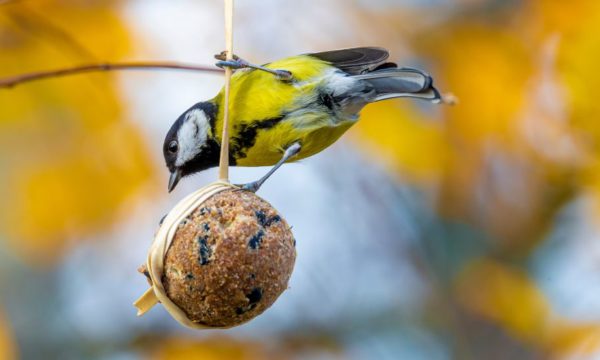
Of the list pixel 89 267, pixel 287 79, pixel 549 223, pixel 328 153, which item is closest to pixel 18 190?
pixel 89 267

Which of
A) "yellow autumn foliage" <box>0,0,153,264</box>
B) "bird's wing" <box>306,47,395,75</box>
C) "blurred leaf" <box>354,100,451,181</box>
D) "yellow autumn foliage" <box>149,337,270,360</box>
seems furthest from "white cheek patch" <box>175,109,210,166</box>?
"yellow autumn foliage" <box>149,337,270,360</box>

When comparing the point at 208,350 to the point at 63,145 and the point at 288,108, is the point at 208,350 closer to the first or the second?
the point at 63,145

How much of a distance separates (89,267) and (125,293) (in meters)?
0.32

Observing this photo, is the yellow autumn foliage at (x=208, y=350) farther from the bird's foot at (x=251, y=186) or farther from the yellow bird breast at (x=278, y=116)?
the bird's foot at (x=251, y=186)

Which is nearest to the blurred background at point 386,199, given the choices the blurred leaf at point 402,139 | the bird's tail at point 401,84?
A: the blurred leaf at point 402,139

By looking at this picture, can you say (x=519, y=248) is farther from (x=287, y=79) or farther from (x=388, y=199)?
(x=287, y=79)

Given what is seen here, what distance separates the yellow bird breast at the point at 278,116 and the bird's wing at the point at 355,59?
6 centimetres

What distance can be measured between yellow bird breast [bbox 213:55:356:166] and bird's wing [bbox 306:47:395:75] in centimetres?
6

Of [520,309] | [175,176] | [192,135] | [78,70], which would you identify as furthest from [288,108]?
[520,309]

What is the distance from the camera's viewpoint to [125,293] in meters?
5.25

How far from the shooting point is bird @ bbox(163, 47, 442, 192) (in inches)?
105

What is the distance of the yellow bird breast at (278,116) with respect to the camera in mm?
2662

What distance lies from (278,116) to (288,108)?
5cm

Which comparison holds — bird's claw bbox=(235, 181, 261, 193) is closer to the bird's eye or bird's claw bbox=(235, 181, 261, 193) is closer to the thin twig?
the thin twig
